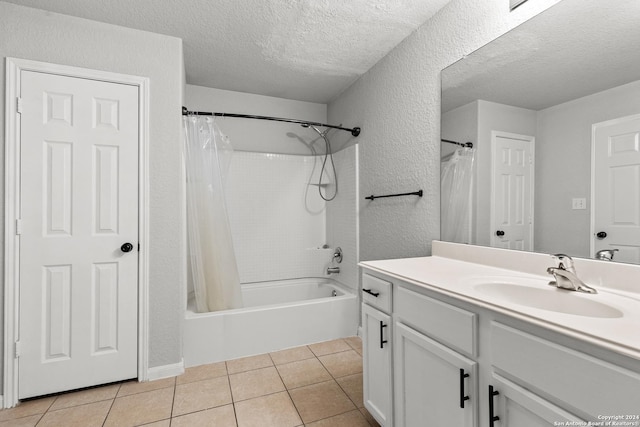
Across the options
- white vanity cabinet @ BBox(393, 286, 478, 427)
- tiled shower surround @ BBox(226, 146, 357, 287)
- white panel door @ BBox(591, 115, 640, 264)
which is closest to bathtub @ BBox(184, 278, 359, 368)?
tiled shower surround @ BBox(226, 146, 357, 287)

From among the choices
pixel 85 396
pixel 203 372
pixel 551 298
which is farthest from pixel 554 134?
pixel 85 396

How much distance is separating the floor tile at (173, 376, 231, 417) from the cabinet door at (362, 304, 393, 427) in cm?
88

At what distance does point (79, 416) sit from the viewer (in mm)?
1672

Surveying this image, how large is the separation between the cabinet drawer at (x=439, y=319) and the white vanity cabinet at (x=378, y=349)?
0.35ft

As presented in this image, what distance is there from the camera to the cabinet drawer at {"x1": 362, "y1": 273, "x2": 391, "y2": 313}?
4.57ft

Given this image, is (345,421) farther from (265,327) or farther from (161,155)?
(161,155)

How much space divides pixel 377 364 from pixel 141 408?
1.40 metres

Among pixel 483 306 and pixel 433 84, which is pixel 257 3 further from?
pixel 483 306

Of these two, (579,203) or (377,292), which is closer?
(579,203)

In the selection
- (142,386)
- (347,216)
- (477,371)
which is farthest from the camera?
(347,216)

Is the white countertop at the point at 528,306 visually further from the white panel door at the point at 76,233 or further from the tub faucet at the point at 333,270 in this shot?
the white panel door at the point at 76,233

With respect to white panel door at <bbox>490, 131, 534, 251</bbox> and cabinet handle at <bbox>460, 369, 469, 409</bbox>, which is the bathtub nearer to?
white panel door at <bbox>490, 131, 534, 251</bbox>

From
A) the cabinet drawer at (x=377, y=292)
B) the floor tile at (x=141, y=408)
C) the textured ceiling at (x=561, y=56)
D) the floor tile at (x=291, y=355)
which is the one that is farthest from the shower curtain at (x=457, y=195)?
the floor tile at (x=141, y=408)

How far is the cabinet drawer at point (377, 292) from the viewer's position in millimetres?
1394
